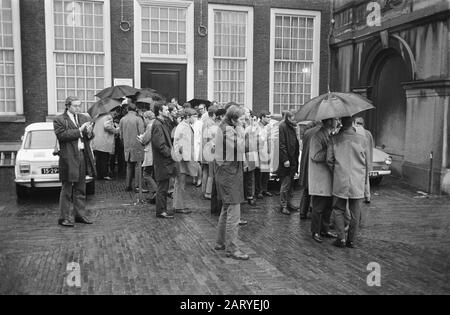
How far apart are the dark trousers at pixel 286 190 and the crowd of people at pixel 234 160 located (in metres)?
0.02

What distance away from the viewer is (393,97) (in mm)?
14016

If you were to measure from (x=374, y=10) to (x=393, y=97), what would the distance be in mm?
2635

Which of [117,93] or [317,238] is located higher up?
[117,93]

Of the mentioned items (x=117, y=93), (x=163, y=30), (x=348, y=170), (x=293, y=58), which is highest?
(x=163, y=30)

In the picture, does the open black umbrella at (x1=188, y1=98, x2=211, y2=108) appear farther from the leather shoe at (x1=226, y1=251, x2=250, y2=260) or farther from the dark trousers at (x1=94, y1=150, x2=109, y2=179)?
the leather shoe at (x1=226, y1=251, x2=250, y2=260)

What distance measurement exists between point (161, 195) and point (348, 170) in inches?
136

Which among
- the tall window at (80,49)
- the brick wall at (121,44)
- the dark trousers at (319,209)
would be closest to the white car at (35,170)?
the dark trousers at (319,209)

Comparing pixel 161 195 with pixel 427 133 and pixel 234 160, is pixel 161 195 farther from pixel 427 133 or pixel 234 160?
pixel 427 133

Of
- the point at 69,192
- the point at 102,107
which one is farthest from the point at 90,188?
the point at 69,192

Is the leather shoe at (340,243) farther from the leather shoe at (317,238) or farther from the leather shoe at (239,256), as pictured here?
the leather shoe at (239,256)

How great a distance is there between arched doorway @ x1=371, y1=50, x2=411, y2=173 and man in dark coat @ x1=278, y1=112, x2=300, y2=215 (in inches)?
207

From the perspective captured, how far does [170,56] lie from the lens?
16.5 meters

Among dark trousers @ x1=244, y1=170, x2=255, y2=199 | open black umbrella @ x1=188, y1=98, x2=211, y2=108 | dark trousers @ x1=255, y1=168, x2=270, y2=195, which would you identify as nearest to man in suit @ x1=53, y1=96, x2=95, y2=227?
dark trousers @ x1=244, y1=170, x2=255, y2=199
